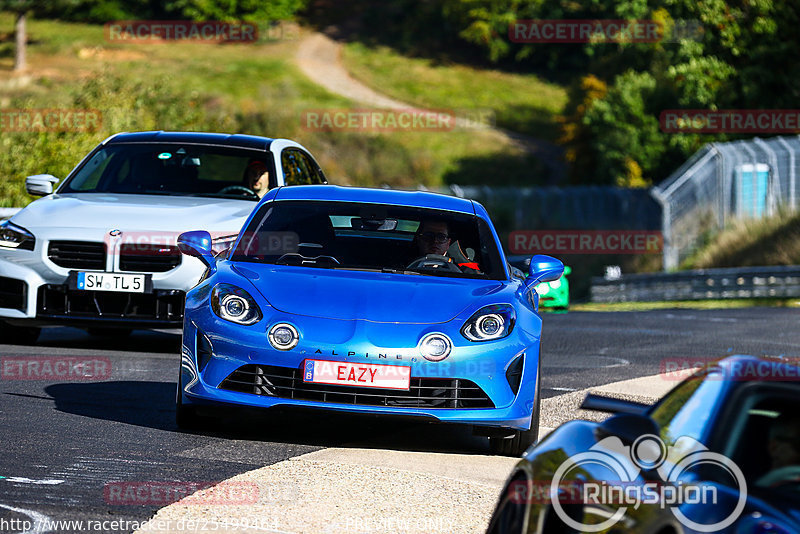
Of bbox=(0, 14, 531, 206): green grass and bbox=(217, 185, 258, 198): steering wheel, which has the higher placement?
bbox=(217, 185, 258, 198): steering wheel

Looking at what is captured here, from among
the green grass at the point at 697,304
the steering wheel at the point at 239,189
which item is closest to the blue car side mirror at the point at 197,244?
the steering wheel at the point at 239,189

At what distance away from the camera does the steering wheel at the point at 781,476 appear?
385 centimetres

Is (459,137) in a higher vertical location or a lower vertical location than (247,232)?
lower

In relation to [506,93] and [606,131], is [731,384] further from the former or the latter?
[506,93]

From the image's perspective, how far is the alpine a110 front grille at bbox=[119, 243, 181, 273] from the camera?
11422 millimetres

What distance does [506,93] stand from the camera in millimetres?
102125

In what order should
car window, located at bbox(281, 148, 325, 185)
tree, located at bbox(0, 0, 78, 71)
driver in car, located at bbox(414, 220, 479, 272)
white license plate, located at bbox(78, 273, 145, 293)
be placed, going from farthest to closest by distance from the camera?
tree, located at bbox(0, 0, 78, 71) → car window, located at bbox(281, 148, 325, 185) → white license plate, located at bbox(78, 273, 145, 293) → driver in car, located at bbox(414, 220, 479, 272)

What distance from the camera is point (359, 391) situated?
7.46m

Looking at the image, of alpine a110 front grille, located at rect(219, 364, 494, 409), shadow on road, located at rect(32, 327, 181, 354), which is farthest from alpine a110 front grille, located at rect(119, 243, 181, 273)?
alpine a110 front grille, located at rect(219, 364, 494, 409)

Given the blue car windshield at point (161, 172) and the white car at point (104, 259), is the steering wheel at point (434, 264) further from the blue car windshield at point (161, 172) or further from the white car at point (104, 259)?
the blue car windshield at point (161, 172)

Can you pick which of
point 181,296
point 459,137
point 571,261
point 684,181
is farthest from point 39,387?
point 459,137

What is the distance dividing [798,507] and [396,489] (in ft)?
10.6

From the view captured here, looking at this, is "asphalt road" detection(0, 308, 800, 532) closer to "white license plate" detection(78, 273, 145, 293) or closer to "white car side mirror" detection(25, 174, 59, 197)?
"white license plate" detection(78, 273, 145, 293)

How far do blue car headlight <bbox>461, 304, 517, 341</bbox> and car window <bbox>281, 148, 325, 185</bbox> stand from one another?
5.48m
